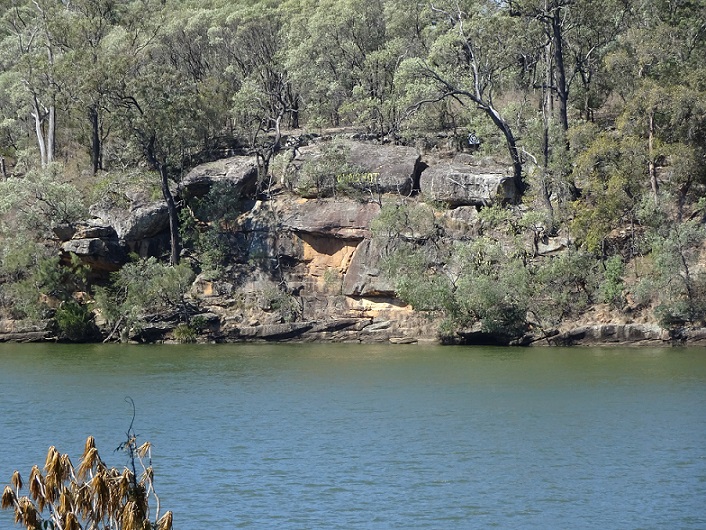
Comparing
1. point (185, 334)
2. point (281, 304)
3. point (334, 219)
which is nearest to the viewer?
point (185, 334)

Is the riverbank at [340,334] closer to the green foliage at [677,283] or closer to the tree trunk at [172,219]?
the green foliage at [677,283]

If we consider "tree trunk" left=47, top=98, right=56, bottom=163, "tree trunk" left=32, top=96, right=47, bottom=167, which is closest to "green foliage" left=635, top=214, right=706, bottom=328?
"tree trunk" left=47, top=98, right=56, bottom=163

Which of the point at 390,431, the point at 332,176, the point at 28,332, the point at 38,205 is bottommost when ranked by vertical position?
the point at 390,431

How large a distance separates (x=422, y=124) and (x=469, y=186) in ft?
26.7

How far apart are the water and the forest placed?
14.4 feet

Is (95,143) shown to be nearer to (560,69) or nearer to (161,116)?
(161,116)

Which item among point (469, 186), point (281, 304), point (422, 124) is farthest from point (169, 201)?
point (422, 124)

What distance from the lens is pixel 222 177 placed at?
55.2m

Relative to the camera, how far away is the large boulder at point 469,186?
52.2 meters

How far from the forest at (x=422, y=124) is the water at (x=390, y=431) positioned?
14.4ft

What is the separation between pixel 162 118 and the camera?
171 feet

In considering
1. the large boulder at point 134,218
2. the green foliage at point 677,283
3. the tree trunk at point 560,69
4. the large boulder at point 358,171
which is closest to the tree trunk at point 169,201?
the large boulder at point 134,218

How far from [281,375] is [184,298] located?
13.5 metres

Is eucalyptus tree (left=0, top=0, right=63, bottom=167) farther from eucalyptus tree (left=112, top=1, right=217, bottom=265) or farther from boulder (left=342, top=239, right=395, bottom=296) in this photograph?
boulder (left=342, top=239, right=395, bottom=296)
